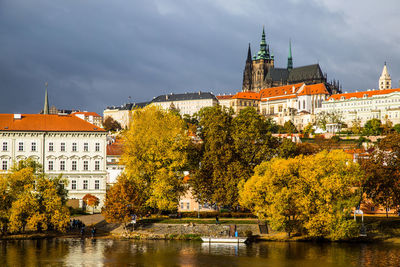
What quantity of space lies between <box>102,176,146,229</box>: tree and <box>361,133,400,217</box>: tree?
965 inches

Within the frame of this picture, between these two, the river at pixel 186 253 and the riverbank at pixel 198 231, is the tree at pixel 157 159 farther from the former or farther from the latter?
the river at pixel 186 253

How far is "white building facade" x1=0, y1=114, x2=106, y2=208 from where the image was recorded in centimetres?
7469

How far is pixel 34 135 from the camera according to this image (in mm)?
75250

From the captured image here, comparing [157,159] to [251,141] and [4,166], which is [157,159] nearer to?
[251,141]

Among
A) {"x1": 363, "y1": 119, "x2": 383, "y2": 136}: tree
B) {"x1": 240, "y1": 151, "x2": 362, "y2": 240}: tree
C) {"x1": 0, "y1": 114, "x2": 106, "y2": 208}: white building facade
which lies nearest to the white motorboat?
{"x1": 240, "y1": 151, "x2": 362, "y2": 240}: tree

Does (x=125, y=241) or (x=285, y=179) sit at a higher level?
(x=285, y=179)

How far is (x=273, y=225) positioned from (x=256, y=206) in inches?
130

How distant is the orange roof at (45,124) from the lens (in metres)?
75.4

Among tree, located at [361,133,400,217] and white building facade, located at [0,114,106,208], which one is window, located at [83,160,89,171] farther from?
tree, located at [361,133,400,217]

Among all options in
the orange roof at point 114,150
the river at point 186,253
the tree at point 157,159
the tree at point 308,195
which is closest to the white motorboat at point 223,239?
the river at point 186,253

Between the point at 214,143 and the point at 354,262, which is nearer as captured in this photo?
the point at 354,262

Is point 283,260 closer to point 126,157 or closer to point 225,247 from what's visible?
point 225,247

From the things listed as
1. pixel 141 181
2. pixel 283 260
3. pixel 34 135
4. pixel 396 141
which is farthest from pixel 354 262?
pixel 34 135

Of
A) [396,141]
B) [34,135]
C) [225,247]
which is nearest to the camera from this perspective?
[225,247]
